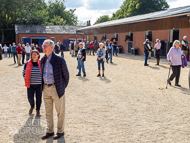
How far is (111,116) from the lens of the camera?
516 cm

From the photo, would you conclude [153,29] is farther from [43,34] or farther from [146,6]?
[146,6]

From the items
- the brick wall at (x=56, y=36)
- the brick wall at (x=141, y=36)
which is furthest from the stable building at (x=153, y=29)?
the brick wall at (x=56, y=36)

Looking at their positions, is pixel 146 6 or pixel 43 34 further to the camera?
pixel 146 6

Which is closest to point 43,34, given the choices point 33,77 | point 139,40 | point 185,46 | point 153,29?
point 139,40

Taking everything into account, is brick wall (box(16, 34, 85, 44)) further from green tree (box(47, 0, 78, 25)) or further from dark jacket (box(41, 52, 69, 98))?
dark jacket (box(41, 52, 69, 98))

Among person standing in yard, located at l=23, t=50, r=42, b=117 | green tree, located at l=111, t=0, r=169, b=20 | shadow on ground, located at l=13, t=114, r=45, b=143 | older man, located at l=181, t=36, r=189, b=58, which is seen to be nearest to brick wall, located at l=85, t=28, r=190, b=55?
older man, located at l=181, t=36, r=189, b=58

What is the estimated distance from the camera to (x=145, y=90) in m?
7.88

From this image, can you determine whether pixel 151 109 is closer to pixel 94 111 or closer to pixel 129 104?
pixel 129 104

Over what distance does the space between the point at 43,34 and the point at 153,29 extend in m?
25.8

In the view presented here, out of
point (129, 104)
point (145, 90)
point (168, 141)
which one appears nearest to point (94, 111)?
point (129, 104)

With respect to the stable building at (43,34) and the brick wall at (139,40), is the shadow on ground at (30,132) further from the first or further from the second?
the stable building at (43,34)

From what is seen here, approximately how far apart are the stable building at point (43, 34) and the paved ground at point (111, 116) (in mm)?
32981

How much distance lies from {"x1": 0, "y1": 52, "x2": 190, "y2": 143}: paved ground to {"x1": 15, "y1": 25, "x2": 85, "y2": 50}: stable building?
108ft

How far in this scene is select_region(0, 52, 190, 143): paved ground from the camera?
4066 mm
